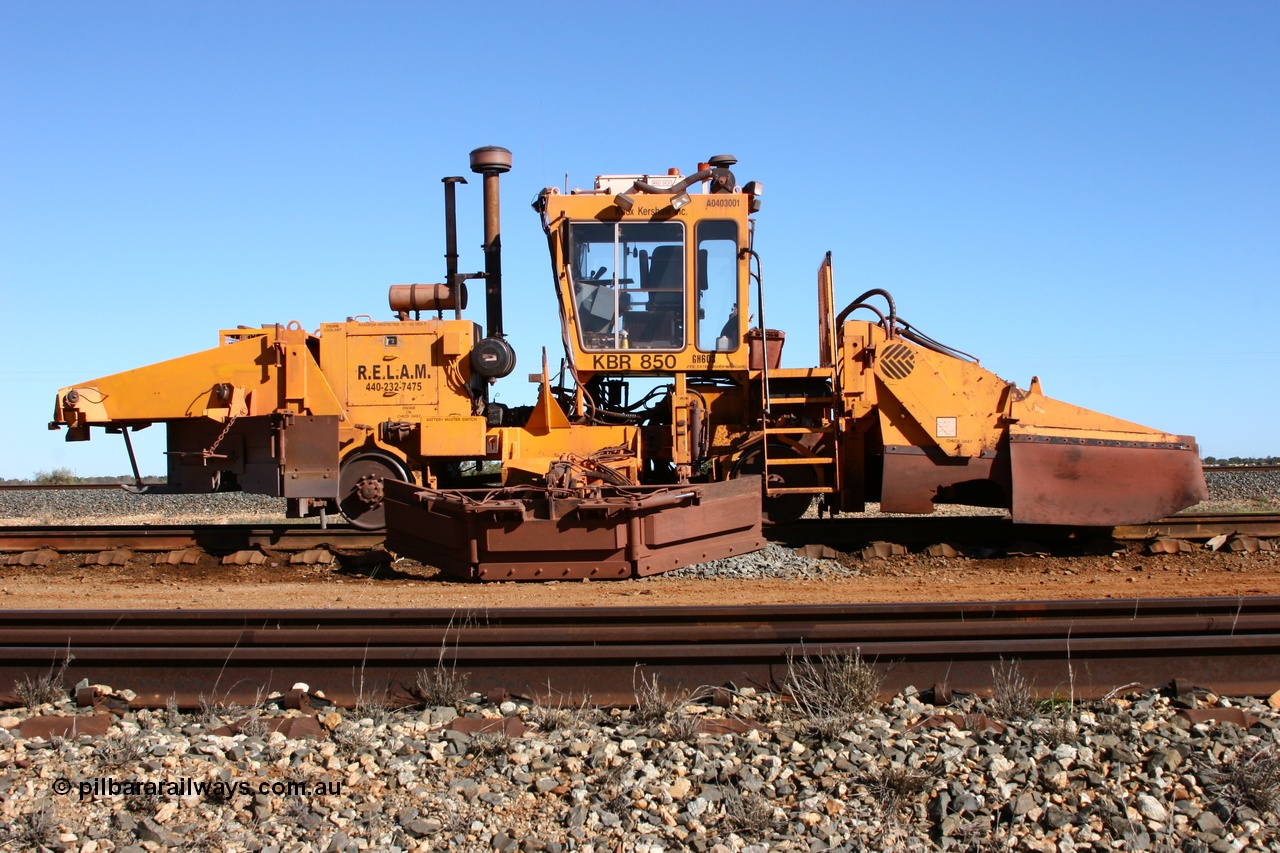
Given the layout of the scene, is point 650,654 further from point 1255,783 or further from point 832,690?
point 1255,783

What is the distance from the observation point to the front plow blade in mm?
9250

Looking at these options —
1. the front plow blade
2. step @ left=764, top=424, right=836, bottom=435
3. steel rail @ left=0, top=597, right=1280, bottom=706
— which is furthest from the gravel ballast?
step @ left=764, top=424, right=836, bottom=435

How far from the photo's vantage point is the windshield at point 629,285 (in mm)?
10172

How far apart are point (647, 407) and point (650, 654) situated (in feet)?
18.7

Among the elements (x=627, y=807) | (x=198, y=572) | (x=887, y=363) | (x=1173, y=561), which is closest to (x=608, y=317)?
(x=887, y=363)

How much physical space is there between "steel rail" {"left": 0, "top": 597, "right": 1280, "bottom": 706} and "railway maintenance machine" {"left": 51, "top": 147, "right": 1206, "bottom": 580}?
377cm

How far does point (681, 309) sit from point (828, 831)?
6.96 metres

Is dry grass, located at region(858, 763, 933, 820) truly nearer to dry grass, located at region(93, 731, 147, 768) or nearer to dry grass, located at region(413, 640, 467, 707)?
dry grass, located at region(413, 640, 467, 707)

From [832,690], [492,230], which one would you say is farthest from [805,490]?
[832,690]

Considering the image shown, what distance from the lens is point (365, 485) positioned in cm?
1052

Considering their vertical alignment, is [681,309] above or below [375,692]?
above

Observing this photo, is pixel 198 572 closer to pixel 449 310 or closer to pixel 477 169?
pixel 449 310

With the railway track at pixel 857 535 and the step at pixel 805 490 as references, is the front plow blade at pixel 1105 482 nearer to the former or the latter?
the railway track at pixel 857 535

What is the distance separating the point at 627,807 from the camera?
391 centimetres
